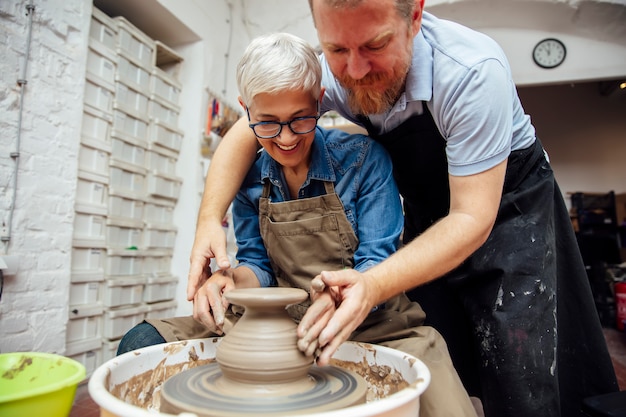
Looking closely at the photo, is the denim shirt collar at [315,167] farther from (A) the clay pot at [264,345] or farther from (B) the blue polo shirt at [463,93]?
(A) the clay pot at [264,345]

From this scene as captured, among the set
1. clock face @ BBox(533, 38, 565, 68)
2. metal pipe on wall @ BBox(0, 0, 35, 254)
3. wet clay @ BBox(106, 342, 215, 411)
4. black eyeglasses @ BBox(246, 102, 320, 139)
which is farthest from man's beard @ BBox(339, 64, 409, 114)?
clock face @ BBox(533, 38, 565, 68)

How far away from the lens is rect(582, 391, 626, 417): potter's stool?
1116mm

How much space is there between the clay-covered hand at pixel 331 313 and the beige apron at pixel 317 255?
0.30 m

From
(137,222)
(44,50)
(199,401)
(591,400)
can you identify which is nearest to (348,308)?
(199,401)

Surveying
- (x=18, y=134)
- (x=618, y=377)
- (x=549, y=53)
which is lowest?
(x=618, y=377)

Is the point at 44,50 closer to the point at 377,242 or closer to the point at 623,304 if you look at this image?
the point at 377,242

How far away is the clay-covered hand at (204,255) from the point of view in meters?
1.11

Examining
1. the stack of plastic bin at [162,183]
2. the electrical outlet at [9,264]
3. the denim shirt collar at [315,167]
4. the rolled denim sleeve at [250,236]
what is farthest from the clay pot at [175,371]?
the stack of plastic bin at [162,183]

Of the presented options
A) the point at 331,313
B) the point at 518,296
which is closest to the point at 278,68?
the point at 331,313

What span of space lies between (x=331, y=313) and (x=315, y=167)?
55cm

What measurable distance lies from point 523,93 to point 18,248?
7.25 metres

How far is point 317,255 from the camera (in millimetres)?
1259

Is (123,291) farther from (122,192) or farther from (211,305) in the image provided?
(211,305)

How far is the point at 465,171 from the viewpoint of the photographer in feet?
3.64
